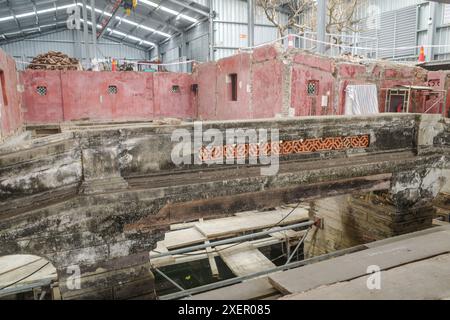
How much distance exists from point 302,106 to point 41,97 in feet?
41.0

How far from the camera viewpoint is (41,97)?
16.0 metres

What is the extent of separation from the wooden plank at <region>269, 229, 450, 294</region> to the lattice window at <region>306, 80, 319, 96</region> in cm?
753

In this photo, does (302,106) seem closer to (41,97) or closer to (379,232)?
(379,232)

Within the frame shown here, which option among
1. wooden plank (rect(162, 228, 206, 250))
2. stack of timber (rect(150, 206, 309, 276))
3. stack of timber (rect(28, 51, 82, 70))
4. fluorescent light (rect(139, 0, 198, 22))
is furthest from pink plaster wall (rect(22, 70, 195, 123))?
wooden plank (rect(162, 228, 206, 250))

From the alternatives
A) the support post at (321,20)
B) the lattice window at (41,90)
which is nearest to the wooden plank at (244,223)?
the support post at (321,20)

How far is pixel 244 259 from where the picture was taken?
8.05 metres

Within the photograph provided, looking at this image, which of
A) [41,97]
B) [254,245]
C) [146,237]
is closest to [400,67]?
[254,245]

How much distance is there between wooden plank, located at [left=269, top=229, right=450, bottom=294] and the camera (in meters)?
3.54

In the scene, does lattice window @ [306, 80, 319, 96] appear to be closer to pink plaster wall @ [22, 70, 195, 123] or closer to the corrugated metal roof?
pink plaster wall @ [22, 70, 195, 123]

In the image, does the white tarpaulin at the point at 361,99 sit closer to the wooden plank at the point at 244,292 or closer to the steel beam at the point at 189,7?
the wooden plank at the point at 244,292

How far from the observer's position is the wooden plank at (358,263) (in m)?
3.54

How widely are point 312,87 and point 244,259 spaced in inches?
260

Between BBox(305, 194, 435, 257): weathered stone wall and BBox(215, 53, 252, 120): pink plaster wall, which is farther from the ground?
BBox(215, 53, 252, 120): pink plaster wall

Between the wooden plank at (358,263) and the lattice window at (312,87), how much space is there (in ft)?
24.7
